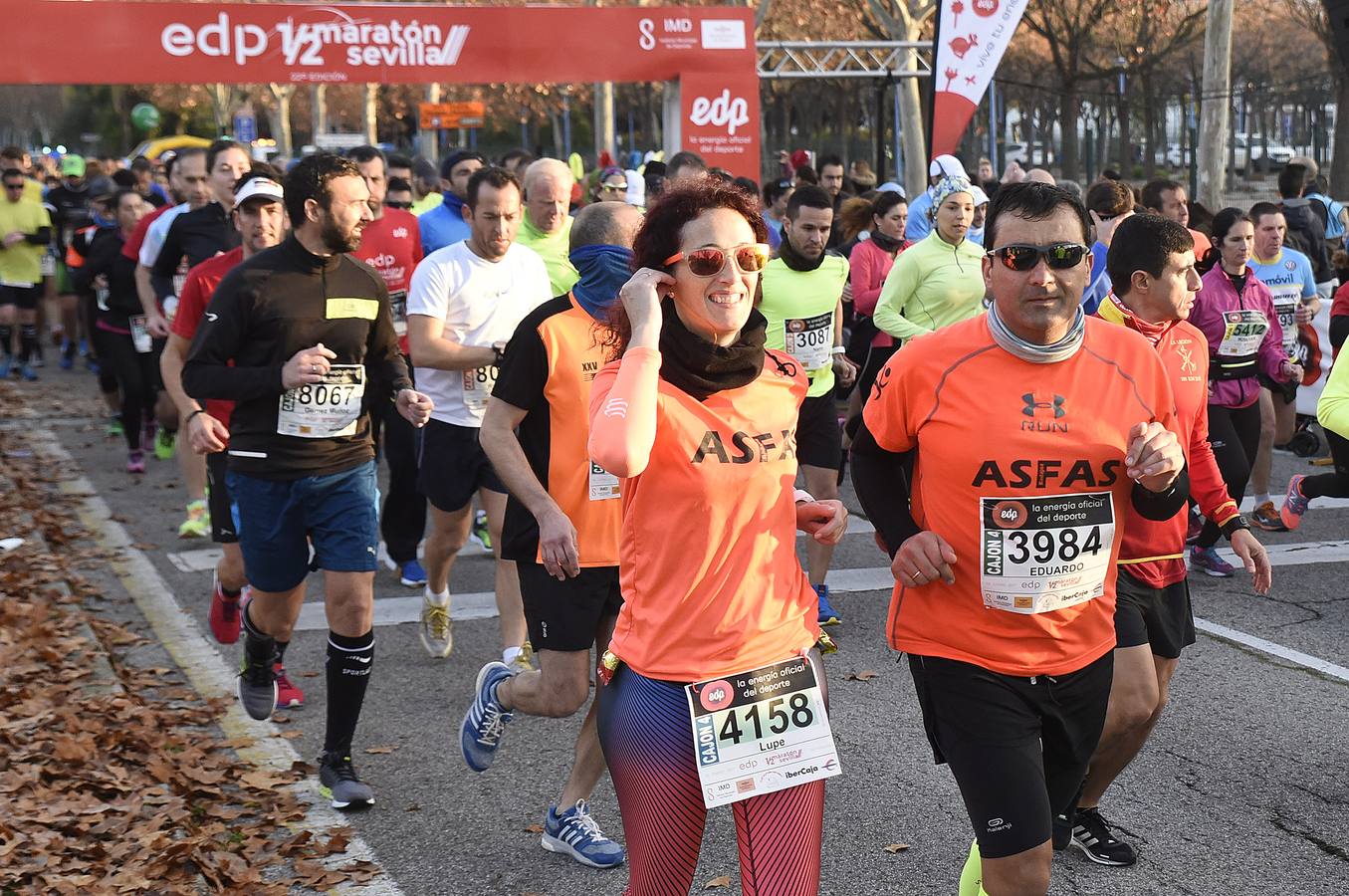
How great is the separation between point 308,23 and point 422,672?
40.0ft

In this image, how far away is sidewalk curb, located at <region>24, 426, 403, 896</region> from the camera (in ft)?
15.9

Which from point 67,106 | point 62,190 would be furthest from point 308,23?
point 67,106

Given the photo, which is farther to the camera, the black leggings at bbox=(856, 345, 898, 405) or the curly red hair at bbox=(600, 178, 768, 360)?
the black leggings at bbox=(856, 345, 898, 405)

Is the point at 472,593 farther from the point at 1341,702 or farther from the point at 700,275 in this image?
the point at 700,275

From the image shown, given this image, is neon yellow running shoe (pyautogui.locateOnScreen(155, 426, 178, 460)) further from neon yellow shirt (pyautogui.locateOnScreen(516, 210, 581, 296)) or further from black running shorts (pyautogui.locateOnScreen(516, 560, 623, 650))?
black running shorts (pyautogui.locateOnScreen(516, 560, 623, 650))

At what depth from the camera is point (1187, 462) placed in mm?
3885

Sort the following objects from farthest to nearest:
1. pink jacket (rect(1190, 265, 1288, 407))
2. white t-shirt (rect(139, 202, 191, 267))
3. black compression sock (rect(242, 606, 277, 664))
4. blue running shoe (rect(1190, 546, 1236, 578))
Result: white t-shirt (rect(139, 202, 191, 267)), blue running shoe (rect(1190, 546, 1236, 578)), pink jacket (rect(1190, 265, 1288, 407)), black compression sock (rect(242, 606, 277, 664))

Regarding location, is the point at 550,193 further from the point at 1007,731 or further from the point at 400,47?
the point at 400,47

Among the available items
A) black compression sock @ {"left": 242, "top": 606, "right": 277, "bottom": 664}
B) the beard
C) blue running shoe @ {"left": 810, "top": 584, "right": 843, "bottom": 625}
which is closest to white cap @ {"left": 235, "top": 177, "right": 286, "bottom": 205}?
the beard

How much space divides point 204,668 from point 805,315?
10.5 ft

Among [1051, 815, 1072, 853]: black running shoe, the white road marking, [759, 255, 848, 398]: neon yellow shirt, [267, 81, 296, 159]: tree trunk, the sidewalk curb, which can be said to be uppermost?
[267, 81, 296, 159]: tree trunk

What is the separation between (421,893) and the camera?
14.7ft

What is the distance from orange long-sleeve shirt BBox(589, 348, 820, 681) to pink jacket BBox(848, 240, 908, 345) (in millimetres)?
6659

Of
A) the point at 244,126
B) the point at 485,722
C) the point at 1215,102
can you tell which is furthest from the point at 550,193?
the point at 244,126
